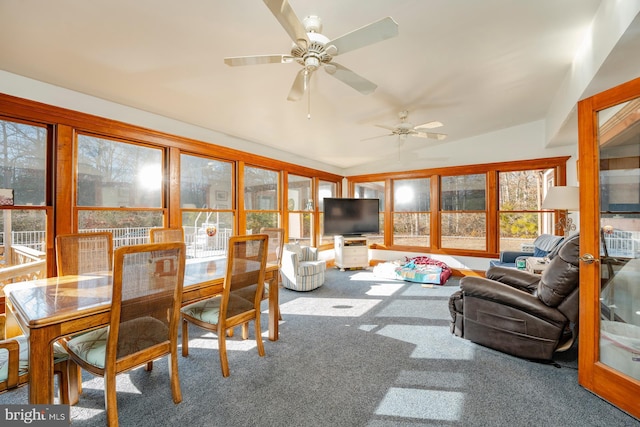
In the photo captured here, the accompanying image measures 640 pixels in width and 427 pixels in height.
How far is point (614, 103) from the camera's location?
74.4 inches

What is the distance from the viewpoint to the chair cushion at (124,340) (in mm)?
1609

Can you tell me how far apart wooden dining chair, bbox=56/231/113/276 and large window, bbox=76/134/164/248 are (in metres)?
0.73

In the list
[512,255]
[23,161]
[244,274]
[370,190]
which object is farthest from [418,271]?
[23,161]

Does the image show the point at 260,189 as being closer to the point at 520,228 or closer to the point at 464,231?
the point at 464,231

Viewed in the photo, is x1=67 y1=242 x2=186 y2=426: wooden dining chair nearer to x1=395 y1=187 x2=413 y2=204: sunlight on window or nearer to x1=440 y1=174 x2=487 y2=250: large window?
x1=440 y1=174 x2=487 y2=250: large window

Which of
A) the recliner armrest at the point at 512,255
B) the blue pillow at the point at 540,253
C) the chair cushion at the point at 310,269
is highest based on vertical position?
the blue pillow at the point at 540,253

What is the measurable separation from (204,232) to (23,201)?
191cm

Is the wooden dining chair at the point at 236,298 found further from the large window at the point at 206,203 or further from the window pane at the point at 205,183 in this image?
the window pane at the point at 205,183

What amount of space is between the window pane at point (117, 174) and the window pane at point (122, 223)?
10cm

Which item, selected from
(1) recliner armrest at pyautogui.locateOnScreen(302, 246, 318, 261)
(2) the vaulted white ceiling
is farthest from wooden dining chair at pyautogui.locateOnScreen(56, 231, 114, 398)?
(1) recliner armrest at pyautogui.locateOnScreen(302, 246, 318, 261)

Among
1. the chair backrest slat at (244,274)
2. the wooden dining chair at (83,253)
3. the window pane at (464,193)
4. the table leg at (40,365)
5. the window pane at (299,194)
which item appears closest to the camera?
the table leg at (40,365)

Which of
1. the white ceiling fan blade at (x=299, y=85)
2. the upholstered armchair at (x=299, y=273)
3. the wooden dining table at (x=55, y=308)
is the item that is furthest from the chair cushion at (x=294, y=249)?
the white ceiling fan blade at (x=299, y=85)

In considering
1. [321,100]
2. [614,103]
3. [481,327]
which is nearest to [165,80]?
[321,100]

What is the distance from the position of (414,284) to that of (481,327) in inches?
94.7
